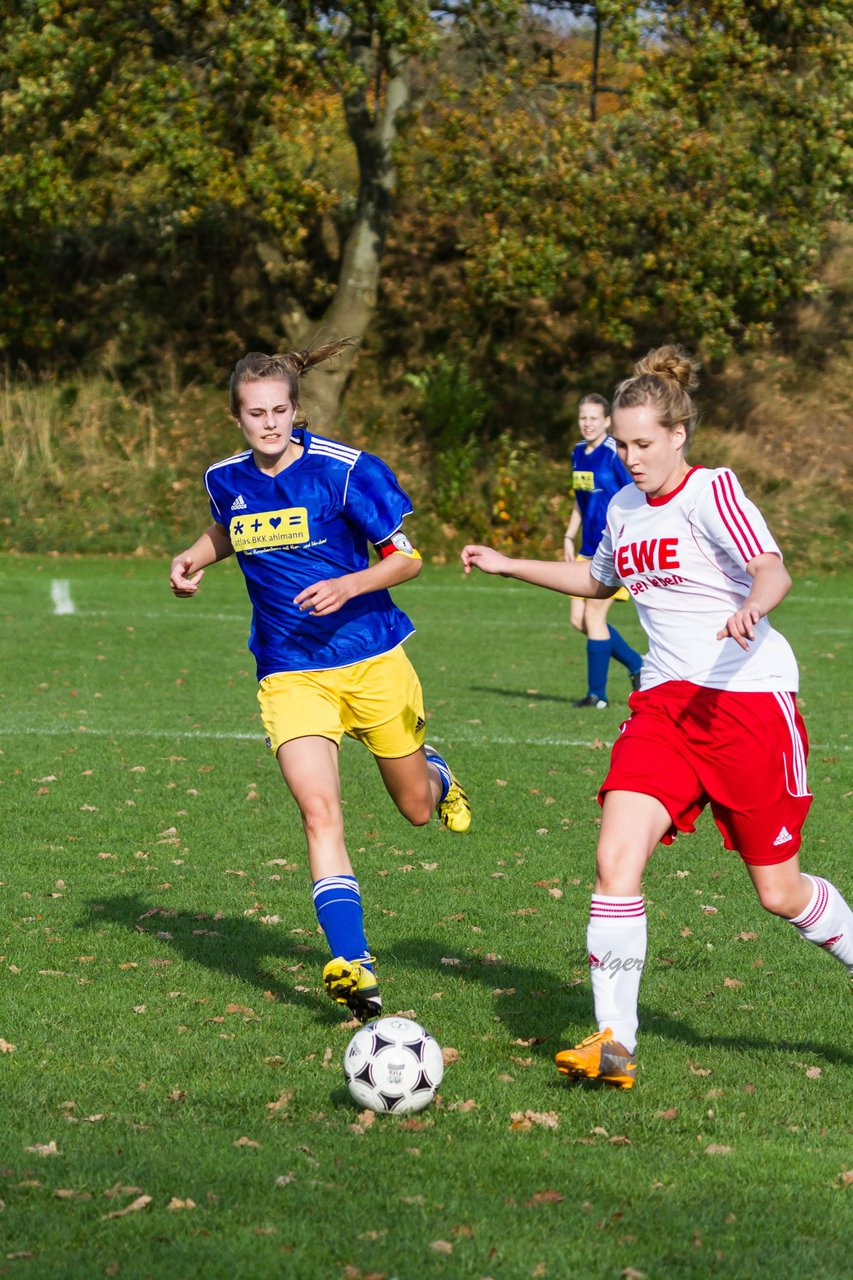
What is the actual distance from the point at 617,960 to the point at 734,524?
1347mm

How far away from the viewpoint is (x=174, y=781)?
950cm

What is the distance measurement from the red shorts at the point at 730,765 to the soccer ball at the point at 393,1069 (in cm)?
94

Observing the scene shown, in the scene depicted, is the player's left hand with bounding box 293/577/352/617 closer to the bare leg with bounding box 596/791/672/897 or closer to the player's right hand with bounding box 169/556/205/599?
the player's right hand with bounding box 169/556/205/599

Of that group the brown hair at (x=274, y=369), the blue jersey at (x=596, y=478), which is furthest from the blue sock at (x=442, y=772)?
the blue jersey at (x=596, y=478)

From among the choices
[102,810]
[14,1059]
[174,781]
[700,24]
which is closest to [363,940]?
[14,1059]

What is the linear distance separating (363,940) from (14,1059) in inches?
46.1

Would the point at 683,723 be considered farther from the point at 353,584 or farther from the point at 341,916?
the point at 341,916

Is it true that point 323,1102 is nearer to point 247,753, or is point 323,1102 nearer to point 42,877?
point 42,877

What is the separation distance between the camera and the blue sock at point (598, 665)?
1253cm

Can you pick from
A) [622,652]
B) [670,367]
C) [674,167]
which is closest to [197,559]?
[670,367]

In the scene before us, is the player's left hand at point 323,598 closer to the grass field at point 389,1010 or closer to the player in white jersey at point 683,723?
the player in white jersey at point 683,723

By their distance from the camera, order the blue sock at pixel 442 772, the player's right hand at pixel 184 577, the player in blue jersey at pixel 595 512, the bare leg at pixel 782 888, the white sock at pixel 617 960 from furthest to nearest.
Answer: the player in blue jersey at pixel 595 512
the blue sock at pixel 442 772
the player's right hand at pixel 184 577
the bare leg at pixel 782 888
the white sock at pixel 617 960

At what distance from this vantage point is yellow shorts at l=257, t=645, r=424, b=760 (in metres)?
5.38

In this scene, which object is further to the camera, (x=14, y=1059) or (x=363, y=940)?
(x=363, y=940)
